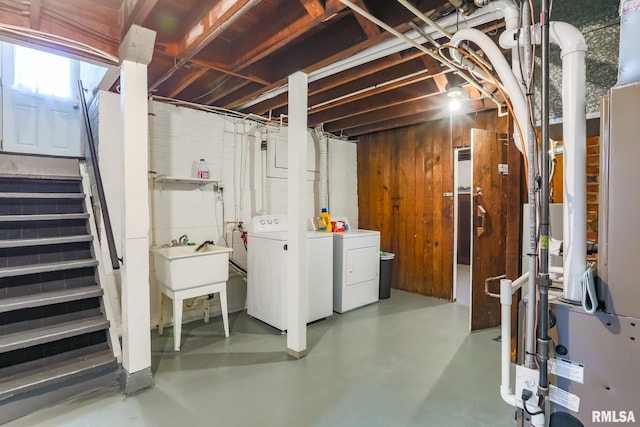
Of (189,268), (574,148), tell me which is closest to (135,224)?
(189,268)

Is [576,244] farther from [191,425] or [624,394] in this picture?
[191,425]

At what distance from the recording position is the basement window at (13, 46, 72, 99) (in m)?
3.45

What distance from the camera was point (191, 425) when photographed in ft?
5.90

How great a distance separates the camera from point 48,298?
2.20 meters

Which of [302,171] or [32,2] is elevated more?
[32,2]

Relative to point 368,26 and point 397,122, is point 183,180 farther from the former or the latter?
point 397,122

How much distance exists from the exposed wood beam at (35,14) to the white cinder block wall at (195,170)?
3.21 feet

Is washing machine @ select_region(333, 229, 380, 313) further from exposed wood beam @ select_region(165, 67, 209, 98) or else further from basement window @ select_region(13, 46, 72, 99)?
basement window @ select_region(13, 46, 72, 99)

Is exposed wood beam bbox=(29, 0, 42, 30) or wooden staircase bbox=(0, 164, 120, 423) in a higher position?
exposed wood beam bbox=(29, 0, 42, 30)

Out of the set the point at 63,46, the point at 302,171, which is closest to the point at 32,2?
the point at 63,46

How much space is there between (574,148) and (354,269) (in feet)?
9.26

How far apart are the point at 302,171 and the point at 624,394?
2135 mm

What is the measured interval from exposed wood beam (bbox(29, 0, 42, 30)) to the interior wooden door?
11.4 ft

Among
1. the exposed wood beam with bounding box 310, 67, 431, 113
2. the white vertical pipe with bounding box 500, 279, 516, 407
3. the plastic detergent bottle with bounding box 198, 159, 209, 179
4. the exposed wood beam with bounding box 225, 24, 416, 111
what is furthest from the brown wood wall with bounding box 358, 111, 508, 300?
the white vertical pipe with bounding box 500, 279, 516, 407
